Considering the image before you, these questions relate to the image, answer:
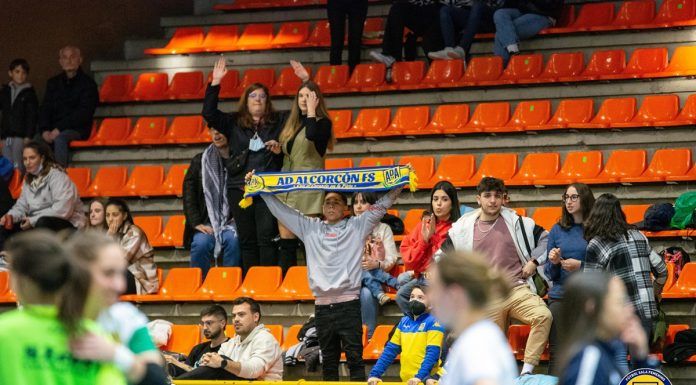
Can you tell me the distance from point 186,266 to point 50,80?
3225 millimetres

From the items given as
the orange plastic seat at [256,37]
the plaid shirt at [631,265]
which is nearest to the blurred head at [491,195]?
the plaid shirt at [631,265]

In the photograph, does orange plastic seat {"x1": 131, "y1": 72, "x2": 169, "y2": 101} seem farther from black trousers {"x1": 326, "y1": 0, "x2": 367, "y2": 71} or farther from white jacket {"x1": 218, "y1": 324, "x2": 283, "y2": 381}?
white jacket {"x1": 218, "y1": 324, "x2": 283, "y2": 381}

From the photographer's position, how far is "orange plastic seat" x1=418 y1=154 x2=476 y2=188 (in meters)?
11.5

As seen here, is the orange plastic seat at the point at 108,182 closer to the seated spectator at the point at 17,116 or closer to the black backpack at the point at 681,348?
the seated spectator at the point at 17,116

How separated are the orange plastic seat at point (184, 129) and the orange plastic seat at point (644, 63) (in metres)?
4.16

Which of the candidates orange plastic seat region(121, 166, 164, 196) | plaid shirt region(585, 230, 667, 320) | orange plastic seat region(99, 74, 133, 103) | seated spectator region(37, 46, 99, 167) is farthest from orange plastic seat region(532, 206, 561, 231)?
orange plastic seat region(99, 74, 133, 103)

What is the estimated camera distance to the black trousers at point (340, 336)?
8609 mm

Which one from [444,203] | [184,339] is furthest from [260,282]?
[444,203]

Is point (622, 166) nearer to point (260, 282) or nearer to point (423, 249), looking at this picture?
point (423, 249)

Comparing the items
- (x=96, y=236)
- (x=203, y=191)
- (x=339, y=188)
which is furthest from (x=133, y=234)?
(x=96, y=236)

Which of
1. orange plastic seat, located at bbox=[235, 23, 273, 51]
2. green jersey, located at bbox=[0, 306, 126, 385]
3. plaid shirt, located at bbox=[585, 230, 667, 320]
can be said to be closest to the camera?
green jersey, located at bbox=[0, 306, 126, 385]

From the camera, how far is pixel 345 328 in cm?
865

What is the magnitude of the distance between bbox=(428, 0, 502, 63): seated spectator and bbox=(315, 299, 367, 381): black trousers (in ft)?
16.8

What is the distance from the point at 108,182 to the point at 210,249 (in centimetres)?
234
